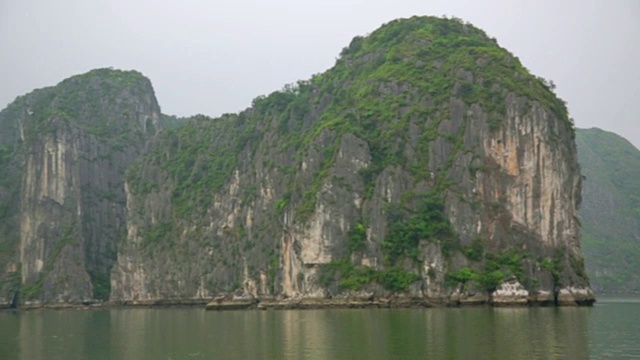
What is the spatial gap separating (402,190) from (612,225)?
103m

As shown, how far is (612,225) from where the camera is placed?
175m

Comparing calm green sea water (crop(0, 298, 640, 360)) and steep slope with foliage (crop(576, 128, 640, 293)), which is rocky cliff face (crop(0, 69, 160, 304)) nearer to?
calm green sea water (crop(0, 298, 640, 360))

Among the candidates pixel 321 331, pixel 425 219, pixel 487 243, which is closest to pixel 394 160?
pixel 425 219

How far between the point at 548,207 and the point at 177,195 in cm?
6413

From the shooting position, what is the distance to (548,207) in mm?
80188

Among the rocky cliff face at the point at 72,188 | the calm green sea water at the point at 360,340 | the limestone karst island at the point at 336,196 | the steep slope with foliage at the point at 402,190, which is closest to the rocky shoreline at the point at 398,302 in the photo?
the limestone karst island at the point at 336,196

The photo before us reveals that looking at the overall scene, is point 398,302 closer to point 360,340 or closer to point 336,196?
point 336,196

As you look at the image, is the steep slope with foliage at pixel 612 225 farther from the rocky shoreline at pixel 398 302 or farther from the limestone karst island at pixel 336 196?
the rocky shoreline at pixel 398 302

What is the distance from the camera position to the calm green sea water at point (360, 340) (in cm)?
3250

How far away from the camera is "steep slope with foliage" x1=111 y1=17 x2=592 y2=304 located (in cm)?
7894

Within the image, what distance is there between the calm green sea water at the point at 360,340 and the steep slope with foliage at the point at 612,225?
108263mm

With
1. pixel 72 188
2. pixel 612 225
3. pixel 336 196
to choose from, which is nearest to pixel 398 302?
pixel 336 196

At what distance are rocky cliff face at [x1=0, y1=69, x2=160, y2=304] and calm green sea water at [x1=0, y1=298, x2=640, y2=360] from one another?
7621 centimetres

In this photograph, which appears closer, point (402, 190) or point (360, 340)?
point (360, 340)
